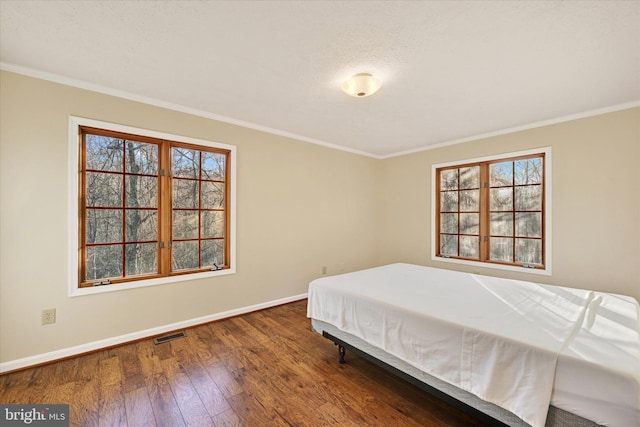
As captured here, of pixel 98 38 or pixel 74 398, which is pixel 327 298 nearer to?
pixel 74 398

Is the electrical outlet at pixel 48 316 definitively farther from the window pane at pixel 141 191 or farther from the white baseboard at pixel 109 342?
the window pane at pixel 141 191

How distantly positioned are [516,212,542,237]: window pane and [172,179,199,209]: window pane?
4223mm

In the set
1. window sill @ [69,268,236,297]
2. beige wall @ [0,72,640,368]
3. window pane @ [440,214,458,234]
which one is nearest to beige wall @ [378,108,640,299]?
beige wall @ [0,72,640,368]

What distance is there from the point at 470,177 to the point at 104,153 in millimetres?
4709

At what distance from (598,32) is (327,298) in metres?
2.69

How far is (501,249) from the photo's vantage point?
3799 mm

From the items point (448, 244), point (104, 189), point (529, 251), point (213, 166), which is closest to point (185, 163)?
point (213, 166)

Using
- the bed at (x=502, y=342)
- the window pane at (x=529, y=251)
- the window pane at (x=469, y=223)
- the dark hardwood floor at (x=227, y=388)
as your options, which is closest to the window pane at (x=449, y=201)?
the window pane at (x=469, y=223)

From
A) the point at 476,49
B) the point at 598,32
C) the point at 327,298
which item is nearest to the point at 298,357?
the point at 327,298

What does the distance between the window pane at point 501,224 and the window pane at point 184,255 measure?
4.06 meters

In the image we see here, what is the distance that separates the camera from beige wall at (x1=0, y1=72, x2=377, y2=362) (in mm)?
2193

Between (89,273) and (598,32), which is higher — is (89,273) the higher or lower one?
the lower one

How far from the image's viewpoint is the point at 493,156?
3807 millimetres

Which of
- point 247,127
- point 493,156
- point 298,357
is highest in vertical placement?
point 247,127
